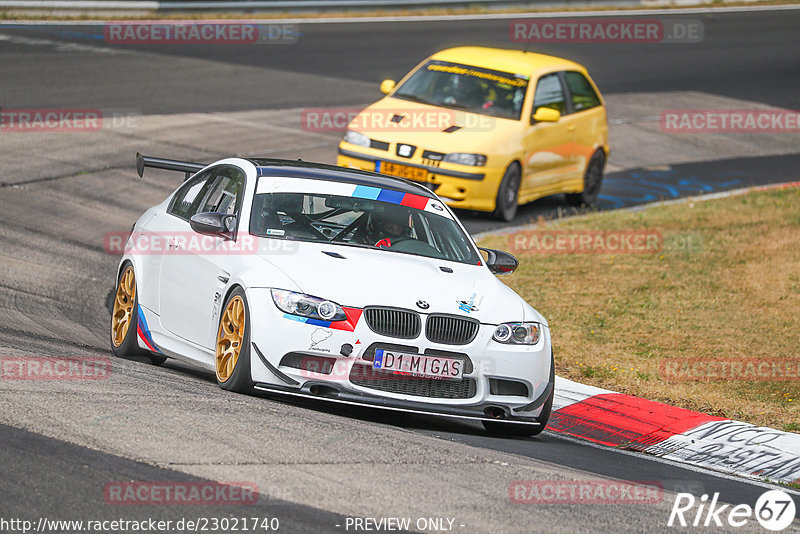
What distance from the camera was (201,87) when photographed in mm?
22062

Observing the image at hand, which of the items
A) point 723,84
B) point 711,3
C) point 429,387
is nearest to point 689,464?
point 429,387

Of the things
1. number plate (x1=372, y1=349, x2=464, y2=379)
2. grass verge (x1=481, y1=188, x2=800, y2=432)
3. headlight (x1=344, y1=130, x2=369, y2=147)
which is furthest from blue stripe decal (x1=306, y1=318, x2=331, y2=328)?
headlight (x1=344, y1=130, x2=369, y2=147)

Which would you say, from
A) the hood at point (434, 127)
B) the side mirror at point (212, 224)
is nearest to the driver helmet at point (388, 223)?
the side mirror at point (212, 224)

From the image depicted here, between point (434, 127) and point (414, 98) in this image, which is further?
point (414, 98)

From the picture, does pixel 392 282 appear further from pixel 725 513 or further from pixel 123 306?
pixel 123 306

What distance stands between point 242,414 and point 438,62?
1086 centimetres

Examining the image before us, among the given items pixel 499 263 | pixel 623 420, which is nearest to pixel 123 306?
pixel 499 263

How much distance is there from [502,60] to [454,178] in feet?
8.04

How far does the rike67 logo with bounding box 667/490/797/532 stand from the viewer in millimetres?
6062

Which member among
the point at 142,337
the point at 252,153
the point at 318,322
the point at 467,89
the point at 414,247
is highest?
the point at 467,89

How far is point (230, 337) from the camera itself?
25.6ft

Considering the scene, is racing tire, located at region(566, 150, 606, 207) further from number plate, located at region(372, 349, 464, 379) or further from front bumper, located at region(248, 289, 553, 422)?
number plate, located at region(372, 349, 464, 379)

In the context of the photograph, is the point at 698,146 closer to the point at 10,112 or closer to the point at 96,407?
the point at 10,112

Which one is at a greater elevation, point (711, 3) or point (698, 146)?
point (711, 3)
